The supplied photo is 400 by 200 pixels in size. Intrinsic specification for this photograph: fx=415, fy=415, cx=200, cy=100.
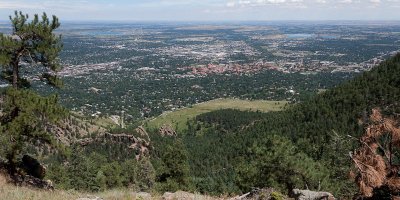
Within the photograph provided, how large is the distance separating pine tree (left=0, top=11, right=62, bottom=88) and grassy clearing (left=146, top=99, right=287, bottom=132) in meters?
102

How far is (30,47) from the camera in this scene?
18.8m

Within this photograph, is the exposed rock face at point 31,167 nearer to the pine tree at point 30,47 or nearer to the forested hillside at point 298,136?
the pine tree at point 30,47

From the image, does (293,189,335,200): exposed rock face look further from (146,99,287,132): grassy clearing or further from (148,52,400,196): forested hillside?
(146,99,287,132): grassy clearing

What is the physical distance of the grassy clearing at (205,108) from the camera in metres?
131

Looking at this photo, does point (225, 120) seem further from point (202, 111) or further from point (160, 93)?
point (160, 93)

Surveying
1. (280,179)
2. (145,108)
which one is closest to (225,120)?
(145,108)

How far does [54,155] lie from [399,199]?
82.7m

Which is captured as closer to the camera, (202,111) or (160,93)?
(202,111)

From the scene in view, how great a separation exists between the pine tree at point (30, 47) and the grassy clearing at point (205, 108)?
102m

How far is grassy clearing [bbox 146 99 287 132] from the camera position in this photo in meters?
131

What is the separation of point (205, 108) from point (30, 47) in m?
135

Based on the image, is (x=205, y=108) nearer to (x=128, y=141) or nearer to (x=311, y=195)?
(x=128, y=141)

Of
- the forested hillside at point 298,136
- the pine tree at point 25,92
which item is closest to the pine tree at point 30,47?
the pine tree at point 25,92

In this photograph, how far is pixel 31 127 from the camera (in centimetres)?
1781
